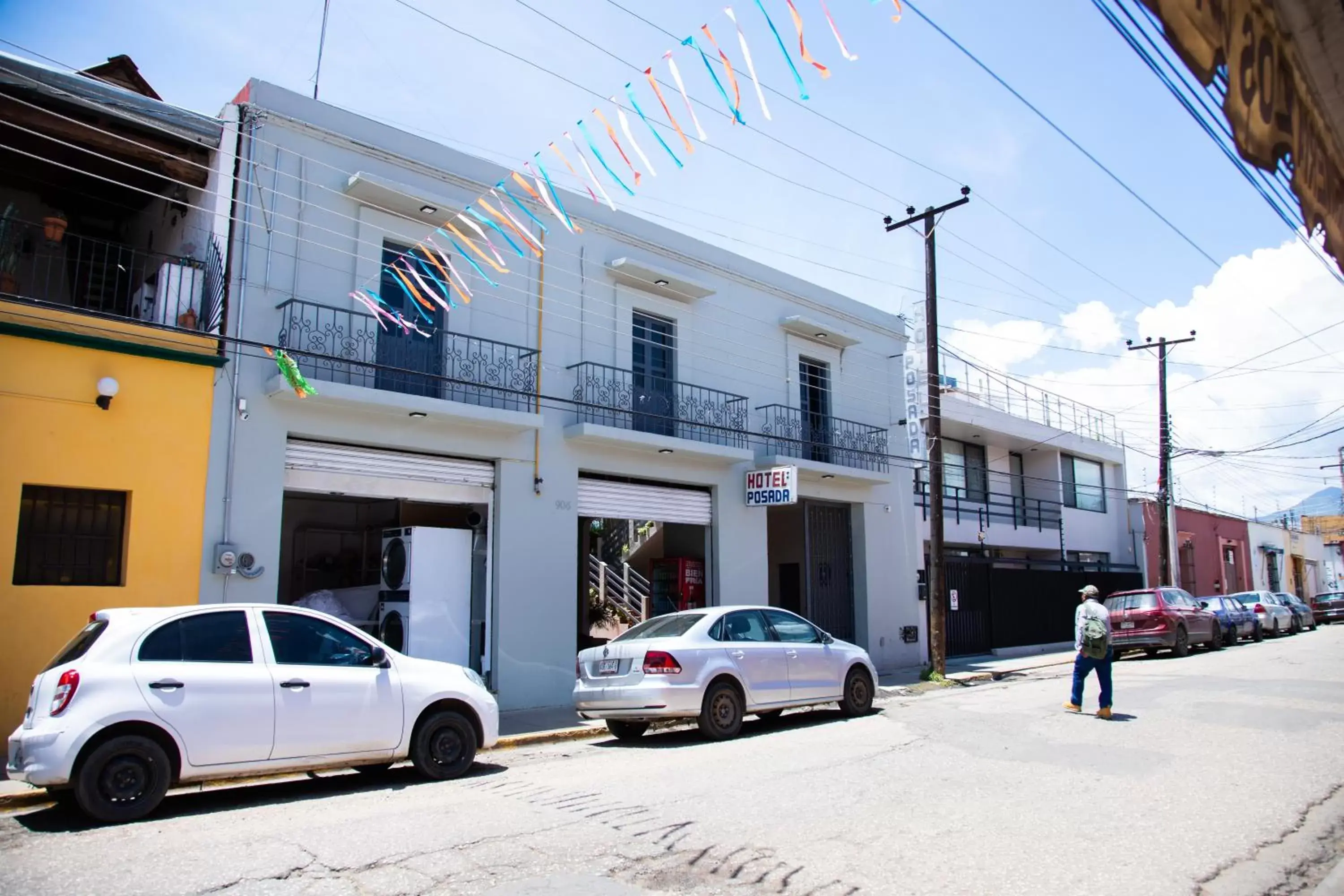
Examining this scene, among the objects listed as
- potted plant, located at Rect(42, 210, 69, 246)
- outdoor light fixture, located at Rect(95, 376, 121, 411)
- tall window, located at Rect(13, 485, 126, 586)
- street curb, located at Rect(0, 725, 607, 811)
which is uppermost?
potted plant, located at Rect(42, 210, 69, 246)

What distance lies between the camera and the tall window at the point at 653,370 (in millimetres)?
16391

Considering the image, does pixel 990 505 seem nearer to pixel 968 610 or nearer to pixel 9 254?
pixel 968 610

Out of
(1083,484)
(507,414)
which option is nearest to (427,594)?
(507,414)

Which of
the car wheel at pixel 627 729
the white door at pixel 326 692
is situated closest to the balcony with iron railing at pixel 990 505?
the car wheel at pixel 627 729

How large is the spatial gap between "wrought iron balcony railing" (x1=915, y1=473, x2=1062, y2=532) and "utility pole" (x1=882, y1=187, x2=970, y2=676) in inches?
173

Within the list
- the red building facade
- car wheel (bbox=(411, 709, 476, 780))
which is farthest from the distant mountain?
car wheel (bbox=(411, 709, 476, 780))

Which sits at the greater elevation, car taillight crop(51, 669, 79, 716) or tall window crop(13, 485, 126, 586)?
tall window crop(13, 485, 126, 586)

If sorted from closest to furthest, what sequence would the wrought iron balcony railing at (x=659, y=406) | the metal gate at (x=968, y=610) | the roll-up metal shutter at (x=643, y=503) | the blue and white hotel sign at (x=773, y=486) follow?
the wrought iron balcony railing at (x=659, y=406) → the roll-up metal shutter at (x=643, y=503) → the blue and white hotel sign at (x=773, y=486) → the metal gate at (x=968, y=610)

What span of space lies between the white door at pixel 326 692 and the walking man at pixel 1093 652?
805 cm

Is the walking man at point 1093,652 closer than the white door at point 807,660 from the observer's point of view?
Yes

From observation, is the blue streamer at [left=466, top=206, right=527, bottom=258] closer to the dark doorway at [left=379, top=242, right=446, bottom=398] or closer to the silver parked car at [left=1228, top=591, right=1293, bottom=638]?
the dark doorway at [left=379, top=242, right=446, bottom=398]

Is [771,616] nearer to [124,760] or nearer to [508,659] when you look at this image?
[508,659]

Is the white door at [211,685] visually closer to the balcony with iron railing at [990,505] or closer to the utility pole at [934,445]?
the utility pole at [934,445]

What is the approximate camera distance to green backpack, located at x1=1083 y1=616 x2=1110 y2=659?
452 inches
